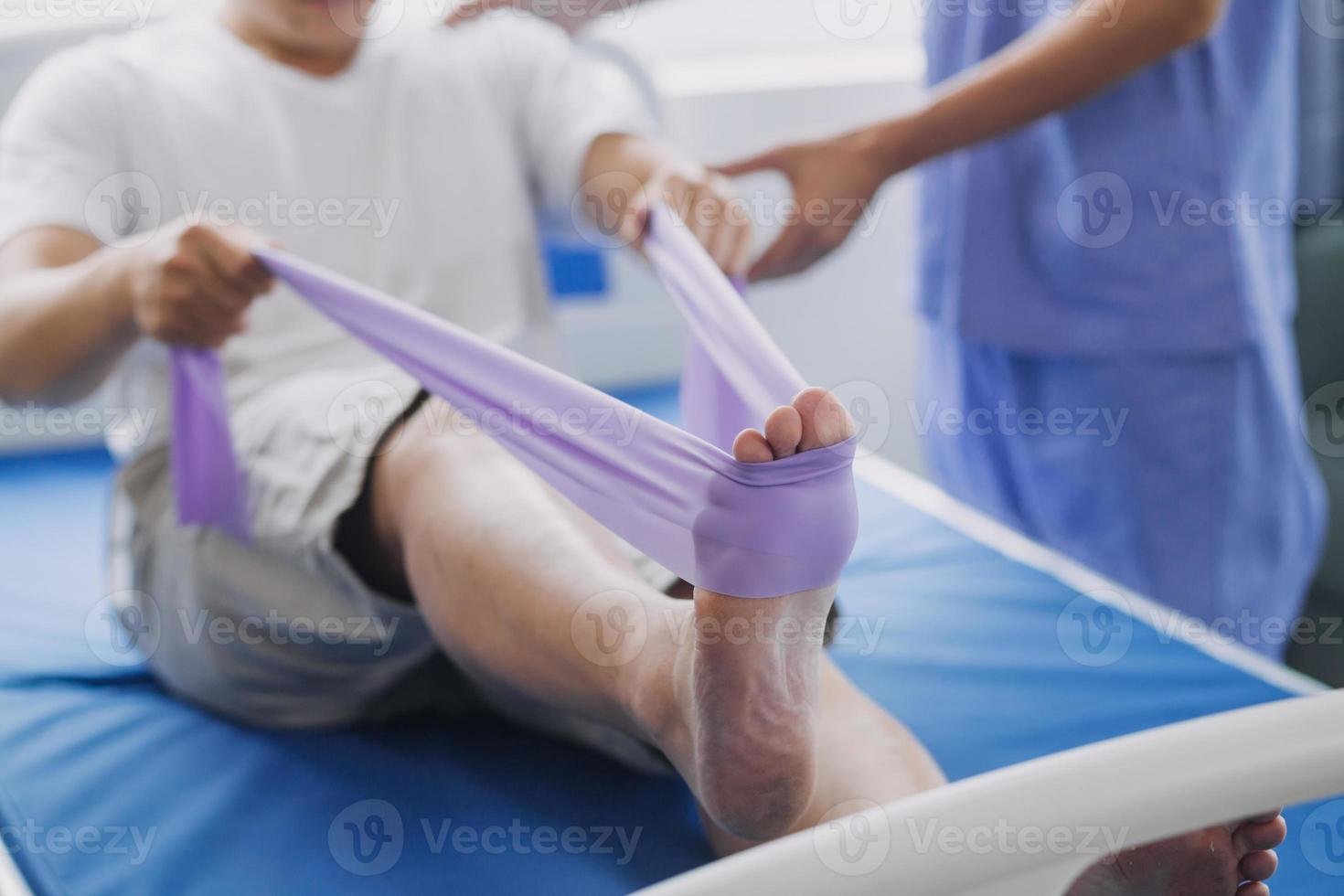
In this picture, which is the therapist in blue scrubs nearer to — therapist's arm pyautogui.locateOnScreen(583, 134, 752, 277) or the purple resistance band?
therapist's arm pyautogui.locateOnScreen(583, 134, 752, 277)

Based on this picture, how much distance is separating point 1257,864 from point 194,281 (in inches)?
30.4

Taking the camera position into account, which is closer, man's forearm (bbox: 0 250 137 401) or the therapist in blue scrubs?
man's forearm (bbox: 0 250 137 401)

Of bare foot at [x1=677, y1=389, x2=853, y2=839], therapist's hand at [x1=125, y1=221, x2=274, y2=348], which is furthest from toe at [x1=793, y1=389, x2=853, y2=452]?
therapist's hand at [x1=125, y1=221, x2=274, y2=348]

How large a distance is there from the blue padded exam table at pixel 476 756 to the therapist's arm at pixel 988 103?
39cm

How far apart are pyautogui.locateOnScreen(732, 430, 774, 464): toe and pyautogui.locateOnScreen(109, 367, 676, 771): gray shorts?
28 centimetres

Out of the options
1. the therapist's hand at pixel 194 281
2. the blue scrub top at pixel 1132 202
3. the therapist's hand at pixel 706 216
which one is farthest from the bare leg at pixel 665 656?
the blue scrub top at pixel 1132 202

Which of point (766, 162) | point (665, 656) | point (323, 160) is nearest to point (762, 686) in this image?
point (665, 656)

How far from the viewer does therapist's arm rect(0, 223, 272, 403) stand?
36.5 inches

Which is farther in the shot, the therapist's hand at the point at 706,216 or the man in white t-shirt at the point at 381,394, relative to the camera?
the therapist's hand at the point at 706,216

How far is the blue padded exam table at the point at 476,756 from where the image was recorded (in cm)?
87

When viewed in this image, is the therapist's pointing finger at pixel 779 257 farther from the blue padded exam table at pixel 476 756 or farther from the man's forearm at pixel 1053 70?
the blue padded exam table at pixel 476 756

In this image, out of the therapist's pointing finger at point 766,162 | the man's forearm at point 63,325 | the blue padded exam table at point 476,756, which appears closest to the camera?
the blue padded exam table at point 476,756

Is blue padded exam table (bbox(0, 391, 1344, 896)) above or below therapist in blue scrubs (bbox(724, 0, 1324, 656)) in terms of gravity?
below

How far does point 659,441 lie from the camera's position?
0.65m
